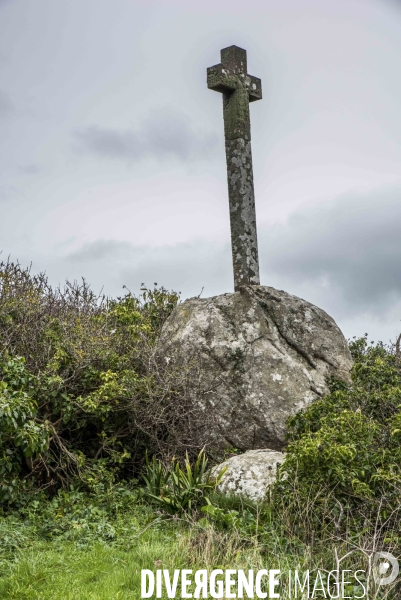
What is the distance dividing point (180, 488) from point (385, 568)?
2695 mm

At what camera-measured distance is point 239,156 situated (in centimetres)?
1115

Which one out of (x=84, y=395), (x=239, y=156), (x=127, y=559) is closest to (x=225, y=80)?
(x=239, y=156)

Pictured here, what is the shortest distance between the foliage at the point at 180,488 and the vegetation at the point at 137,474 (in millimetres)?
25

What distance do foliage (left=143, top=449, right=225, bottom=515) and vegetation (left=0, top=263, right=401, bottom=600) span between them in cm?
2

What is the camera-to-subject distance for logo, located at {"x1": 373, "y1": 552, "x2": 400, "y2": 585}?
18.9 ft

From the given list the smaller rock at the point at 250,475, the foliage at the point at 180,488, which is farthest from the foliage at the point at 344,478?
the foliage at the point at 180,488

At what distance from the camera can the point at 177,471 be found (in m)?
8.10

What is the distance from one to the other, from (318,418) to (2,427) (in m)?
3.70

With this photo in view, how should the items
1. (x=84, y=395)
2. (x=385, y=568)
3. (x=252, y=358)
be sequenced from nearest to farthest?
(x=385, y=568) < (x=84, y=395) < (x=252, y=358)

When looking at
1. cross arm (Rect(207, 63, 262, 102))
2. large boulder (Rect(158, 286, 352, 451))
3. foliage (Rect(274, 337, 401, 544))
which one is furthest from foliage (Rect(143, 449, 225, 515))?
cross arm (Rect(207, 63, 262, 102))

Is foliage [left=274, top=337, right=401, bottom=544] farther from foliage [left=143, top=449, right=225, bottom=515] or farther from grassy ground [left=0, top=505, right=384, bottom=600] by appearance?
foliage [left=143, top=449, right=225, bottom=515]

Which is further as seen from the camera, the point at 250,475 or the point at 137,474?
the point at 137,474

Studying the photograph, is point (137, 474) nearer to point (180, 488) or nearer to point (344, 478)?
point (180, 488)

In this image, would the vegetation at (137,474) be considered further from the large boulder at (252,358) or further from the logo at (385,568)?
the large boulder at (252,358)
